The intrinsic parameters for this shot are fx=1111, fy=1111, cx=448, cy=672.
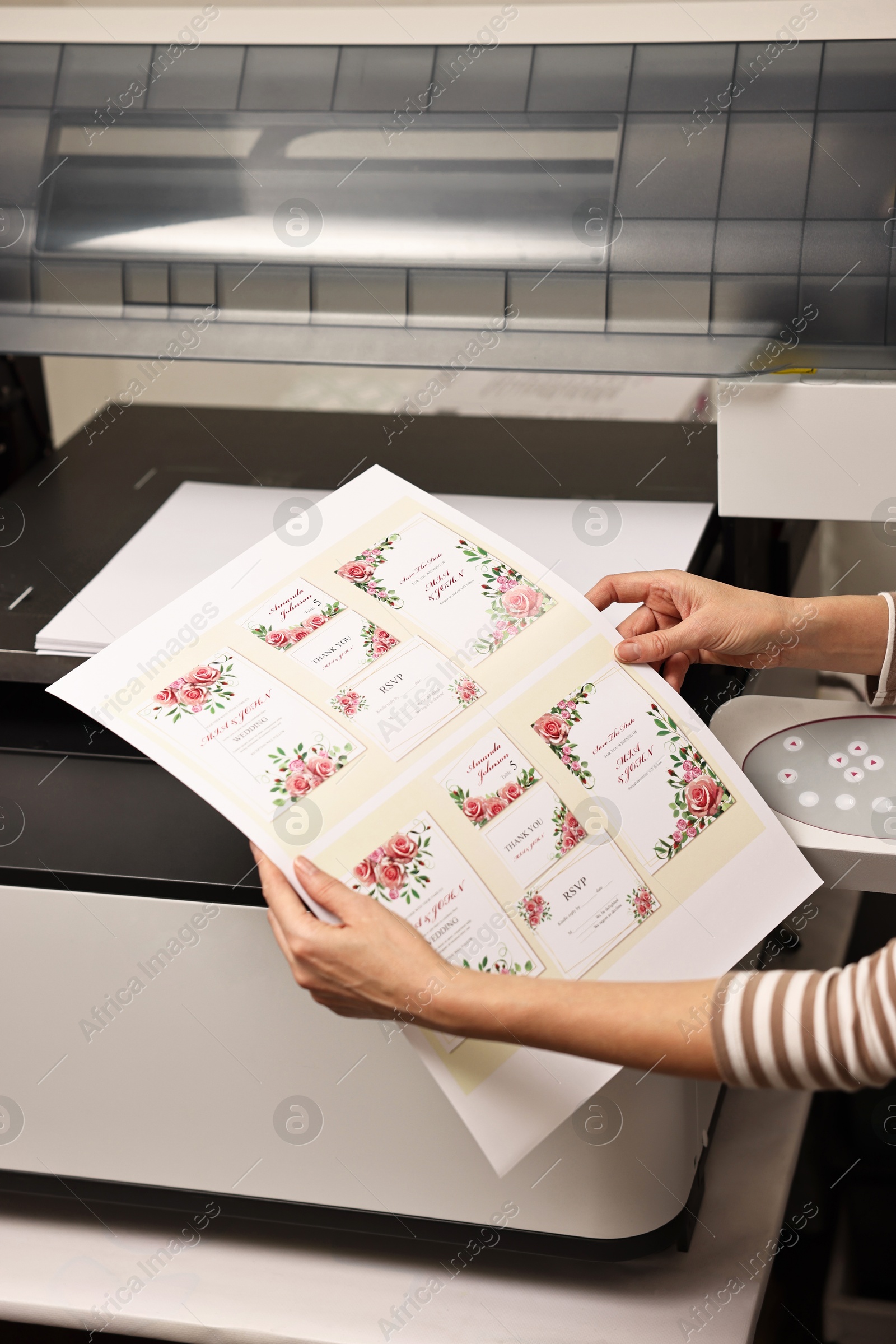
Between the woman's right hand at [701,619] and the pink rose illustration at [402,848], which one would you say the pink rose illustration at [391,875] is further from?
the woman's right hand at [701,619]

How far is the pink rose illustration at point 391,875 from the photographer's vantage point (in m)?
0.71

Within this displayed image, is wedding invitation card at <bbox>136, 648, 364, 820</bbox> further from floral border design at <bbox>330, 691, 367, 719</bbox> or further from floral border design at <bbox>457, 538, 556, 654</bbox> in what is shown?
floral border design at <bbox>457, 538, 556, 654</bbox>

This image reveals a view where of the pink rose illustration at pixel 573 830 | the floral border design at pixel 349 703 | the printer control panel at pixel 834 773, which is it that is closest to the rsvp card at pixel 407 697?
the floral border design at pixel 349 703

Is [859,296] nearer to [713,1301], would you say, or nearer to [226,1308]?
[713,1301]

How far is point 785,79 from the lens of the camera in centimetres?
87

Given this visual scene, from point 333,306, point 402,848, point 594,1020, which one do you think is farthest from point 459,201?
point 594,1020

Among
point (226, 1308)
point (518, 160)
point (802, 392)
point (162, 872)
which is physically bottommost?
point (226, 1308)

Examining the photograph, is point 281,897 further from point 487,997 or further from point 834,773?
point 834,773

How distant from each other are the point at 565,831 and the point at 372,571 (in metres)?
0.24

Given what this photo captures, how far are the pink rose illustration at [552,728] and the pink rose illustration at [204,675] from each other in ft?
0.73

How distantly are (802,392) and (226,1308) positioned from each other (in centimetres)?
93

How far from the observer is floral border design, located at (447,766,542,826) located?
0.74 metres

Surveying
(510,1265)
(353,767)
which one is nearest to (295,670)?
(353,767)

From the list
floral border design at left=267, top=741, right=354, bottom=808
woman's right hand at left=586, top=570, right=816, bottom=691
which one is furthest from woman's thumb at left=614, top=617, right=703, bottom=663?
floral border design at left=267, top=741, right=354, bottom=808
